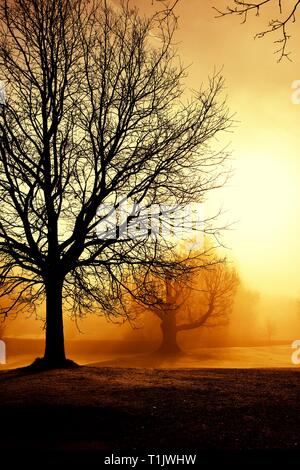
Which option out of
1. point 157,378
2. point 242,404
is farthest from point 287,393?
point 157,378

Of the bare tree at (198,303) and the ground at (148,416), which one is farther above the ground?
the bare tree at (198,303)

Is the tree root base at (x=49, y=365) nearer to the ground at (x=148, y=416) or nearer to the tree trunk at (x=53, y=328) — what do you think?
the tree trunk at (x=53, y=328)

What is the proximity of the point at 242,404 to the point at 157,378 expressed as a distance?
3.14 metres

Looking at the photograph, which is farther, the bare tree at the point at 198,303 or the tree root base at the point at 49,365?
the bare tree at the point at 198,303

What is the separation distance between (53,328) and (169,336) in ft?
78.6

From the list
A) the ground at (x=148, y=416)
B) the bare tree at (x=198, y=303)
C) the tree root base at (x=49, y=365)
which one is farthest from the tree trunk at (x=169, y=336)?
the ground at (x=148, y=416)

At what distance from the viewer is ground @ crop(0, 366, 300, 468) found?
5.16 m

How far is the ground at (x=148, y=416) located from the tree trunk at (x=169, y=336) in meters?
26.2

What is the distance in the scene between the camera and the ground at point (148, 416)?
516cm

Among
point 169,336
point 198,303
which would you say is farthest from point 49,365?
point 198,303

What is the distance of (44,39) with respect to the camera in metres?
11.9

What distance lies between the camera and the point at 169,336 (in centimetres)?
3525
